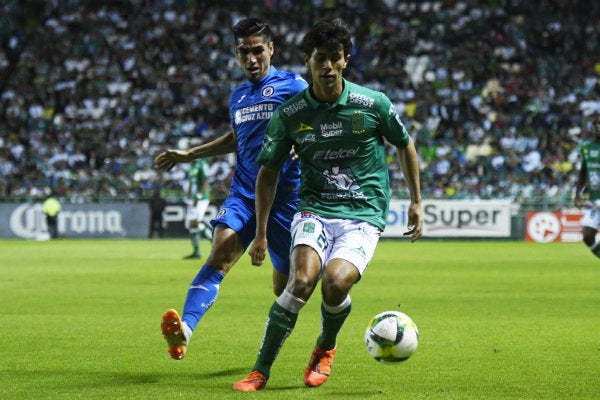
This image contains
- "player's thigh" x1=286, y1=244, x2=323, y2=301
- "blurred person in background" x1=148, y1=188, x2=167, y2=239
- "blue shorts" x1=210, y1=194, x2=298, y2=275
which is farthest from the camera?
"blurred person in background" x1=148, y1=188, x2=167, y2=239

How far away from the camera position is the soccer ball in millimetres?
6590

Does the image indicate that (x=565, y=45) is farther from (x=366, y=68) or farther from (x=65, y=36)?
(x=65, y=36)

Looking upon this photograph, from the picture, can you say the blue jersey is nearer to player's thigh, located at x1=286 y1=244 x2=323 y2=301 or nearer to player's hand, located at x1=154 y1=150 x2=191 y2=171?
player's hand, located at x1=154 y1=150 x2=191 y2=171

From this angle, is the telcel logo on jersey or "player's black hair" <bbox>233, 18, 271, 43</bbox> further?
"player's black hair" <bbox>233, 18, 271, 43</bbox>

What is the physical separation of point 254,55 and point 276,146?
4.34 feet

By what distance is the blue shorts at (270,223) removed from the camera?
753 cm

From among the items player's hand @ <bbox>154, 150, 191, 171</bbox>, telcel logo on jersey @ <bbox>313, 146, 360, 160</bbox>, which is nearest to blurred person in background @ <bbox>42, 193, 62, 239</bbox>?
player's hand @ <bbox>154, 150, 191, 171</bbox>

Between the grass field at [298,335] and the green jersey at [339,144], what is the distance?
3.94 feet

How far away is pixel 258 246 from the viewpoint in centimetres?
670

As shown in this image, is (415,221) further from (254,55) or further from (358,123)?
(254,55)

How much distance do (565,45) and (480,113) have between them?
4.44m

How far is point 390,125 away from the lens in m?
6.59

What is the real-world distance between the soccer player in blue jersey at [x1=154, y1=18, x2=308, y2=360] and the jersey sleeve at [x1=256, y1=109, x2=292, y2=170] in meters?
0.99

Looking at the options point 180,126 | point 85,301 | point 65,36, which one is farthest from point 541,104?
point 85,301
